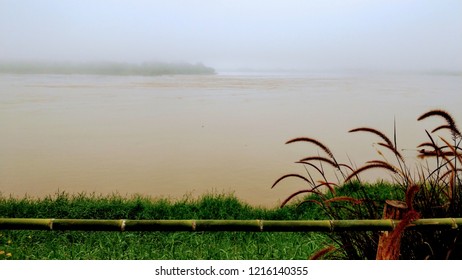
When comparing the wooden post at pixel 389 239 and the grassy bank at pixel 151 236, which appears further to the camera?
the grassy bank at pixel 151 236

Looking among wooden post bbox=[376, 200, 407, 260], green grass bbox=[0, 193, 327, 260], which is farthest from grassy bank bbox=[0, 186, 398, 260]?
wooden post bbox=[376, 200, 407, 260]

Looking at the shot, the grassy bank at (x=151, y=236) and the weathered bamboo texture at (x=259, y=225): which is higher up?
the weathered bamboo texture at (x=259, y=225)

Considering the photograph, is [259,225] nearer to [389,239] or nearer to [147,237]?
[389,239]

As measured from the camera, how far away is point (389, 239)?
1050 mm

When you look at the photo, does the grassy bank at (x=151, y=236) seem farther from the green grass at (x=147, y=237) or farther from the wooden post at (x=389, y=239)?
the wooden post at (x=389, y=239)

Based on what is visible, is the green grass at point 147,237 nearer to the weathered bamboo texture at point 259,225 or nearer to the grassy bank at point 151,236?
the grassy bank at point 151,236

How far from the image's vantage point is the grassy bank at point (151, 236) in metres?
1.68

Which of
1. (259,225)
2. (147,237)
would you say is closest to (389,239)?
(259,225)

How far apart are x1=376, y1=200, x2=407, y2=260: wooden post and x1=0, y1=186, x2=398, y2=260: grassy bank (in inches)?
12.6

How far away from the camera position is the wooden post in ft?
3.32

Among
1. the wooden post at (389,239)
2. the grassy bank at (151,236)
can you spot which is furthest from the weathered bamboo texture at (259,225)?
the grassy bank at (151,236)

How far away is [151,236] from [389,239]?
111 cm

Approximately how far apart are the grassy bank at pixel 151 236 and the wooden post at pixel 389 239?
0.32 m
